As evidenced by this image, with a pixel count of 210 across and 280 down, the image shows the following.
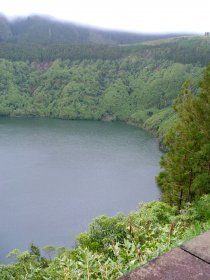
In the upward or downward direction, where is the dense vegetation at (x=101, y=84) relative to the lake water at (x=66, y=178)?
upward

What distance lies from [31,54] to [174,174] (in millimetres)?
189620

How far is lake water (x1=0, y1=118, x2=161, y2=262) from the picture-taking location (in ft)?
181

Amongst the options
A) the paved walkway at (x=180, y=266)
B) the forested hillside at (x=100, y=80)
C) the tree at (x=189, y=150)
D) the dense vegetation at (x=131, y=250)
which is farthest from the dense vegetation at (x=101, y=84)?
the paved walkway at (x=180, y=266)

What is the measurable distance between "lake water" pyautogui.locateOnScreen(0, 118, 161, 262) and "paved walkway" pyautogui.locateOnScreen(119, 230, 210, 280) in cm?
4722

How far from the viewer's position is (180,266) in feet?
9.18

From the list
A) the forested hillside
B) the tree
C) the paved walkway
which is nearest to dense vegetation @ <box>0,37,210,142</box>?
the forested hillside

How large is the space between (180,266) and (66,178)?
76895 millimetres

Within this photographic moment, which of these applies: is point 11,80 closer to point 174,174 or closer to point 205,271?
point 174,174

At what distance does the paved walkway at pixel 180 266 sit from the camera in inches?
106

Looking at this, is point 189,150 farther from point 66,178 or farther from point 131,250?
point 66,178

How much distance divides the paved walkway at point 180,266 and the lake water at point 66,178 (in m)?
47.2

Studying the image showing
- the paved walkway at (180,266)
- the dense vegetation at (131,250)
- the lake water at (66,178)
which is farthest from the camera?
the lake water at (66,178)

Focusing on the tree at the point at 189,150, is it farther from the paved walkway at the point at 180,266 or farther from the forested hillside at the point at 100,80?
the forested hillside at the point at 100,80

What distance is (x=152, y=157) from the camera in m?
92.6
